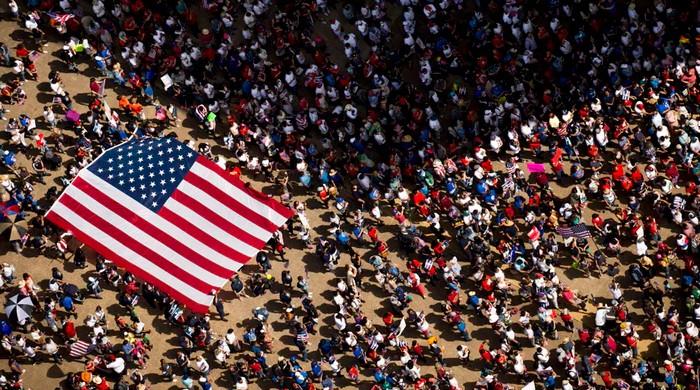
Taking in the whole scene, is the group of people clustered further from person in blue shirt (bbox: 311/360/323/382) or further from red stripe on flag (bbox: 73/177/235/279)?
red stripe on flag (bbox: 73/177/235/279)

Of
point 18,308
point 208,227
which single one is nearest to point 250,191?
point 208,227

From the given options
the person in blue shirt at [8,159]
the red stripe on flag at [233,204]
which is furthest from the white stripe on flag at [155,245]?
the person in blue shirt at [8,159]

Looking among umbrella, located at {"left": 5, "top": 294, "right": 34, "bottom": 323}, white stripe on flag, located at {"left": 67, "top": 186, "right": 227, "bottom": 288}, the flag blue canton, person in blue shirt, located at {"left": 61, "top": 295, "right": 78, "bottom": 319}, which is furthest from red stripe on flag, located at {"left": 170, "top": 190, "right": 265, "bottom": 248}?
umbrella, located at {"left": 5, "top": 294, "right": 34, "bottom": 323}

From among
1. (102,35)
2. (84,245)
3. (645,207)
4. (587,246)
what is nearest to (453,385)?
(587,246)

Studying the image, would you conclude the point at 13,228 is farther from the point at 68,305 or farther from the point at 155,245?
the point at 155,245

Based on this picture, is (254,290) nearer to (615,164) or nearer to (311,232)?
(311,232)

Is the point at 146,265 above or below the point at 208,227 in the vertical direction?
below
